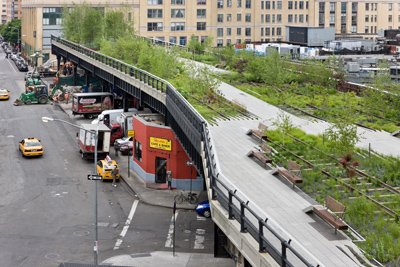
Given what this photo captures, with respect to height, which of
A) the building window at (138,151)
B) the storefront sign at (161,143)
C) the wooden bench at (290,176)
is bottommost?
the building window at (138,151)

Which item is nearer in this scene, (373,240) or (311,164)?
(373,240)

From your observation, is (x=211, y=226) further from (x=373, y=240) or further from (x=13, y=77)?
(x=13, y=77)

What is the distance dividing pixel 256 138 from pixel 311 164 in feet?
23.0

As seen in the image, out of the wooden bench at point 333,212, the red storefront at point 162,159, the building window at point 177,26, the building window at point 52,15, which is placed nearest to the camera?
the wooden bench at point 333,212

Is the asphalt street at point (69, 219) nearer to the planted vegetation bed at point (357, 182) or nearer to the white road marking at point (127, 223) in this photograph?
the white road marking at point (127, 223)

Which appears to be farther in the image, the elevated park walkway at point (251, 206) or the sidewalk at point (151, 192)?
the sidewalk at point (151, 192)

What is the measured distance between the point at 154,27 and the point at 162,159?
3273 inches

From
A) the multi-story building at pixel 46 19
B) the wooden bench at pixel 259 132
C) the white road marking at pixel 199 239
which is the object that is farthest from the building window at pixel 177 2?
the white road marking at pixel 199 239

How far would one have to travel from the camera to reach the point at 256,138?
41.2 m

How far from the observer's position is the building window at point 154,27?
134 metres

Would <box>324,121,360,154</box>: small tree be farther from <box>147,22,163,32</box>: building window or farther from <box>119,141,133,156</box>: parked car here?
<box>147,22,163,32</box>: building window

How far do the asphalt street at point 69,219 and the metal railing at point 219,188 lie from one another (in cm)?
436

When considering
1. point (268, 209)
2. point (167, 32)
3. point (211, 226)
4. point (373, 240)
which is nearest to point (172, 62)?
point (211, 226)

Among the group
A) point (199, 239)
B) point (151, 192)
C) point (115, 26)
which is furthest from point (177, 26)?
point (199, 239)
